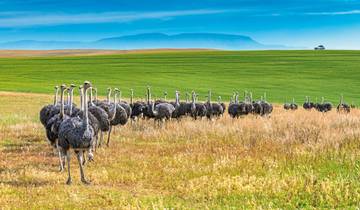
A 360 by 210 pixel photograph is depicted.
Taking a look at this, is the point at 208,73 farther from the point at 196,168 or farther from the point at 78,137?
the point at 78,137

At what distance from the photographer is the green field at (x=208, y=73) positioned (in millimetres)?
69625

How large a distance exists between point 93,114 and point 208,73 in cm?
6604

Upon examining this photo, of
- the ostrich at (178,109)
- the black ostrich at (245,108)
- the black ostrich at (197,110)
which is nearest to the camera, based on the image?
the ostrich at (178,109)

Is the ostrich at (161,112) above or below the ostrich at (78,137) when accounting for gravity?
below

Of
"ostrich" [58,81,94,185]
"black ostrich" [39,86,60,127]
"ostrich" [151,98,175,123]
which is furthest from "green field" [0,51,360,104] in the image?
"ostrich" [58,81,94,185]

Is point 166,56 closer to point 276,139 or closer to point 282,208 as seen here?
point 276,139

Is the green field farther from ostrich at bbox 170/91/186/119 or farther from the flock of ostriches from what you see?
ostrich at bbox 170/91/186/119

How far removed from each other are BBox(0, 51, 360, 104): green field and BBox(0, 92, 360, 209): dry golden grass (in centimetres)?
3762

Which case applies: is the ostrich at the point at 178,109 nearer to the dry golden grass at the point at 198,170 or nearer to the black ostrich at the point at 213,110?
the black ostrich at the point at 213,110

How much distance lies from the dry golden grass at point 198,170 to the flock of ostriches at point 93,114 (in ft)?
2.72

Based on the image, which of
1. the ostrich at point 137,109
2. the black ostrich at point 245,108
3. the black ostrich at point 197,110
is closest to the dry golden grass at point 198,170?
the ostrich at point 137,109

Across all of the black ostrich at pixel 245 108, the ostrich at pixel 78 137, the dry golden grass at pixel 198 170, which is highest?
the ostrich at pixel 78 137

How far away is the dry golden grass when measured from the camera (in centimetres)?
1281

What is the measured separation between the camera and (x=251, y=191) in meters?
13.5
